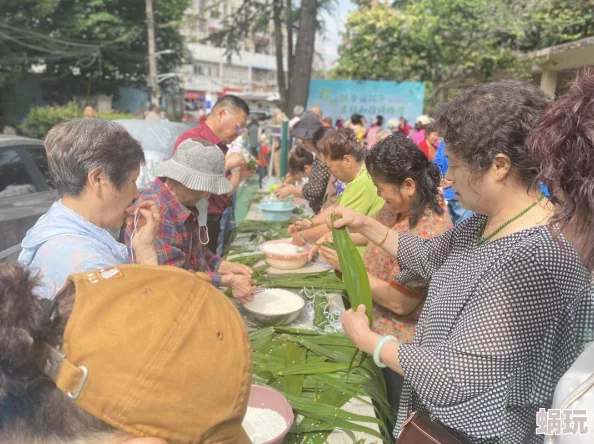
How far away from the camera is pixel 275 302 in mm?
2488

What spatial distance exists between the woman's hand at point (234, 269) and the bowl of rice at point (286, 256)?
1.91ft

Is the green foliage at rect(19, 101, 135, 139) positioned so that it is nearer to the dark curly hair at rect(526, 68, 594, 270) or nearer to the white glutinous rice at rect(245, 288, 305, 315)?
the white glutinous rice at rect(245, 288, 305, 315)

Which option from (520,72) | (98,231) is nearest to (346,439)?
(98,231)

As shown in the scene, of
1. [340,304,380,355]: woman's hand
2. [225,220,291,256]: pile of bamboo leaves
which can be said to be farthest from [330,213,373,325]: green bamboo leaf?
[225,220,291,256]: pile of bamboo leaves

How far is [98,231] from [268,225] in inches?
114

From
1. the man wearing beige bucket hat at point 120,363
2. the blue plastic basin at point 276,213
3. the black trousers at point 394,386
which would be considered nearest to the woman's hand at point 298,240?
the blue plastic basin at point 276,213

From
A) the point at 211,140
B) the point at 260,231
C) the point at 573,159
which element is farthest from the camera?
the point at 260,231

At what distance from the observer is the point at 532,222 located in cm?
128

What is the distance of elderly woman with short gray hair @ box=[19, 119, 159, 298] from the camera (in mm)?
1370

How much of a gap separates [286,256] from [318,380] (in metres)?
1.27

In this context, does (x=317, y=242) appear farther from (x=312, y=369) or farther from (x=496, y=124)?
(x=496, y=124)

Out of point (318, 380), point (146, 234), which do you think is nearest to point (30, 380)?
point (146, 234)

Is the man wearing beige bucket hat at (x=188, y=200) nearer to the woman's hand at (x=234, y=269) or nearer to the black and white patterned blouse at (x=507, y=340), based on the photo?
the woman's hand at (x=234, y=269)

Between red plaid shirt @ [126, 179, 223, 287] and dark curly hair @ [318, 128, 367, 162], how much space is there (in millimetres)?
1277
